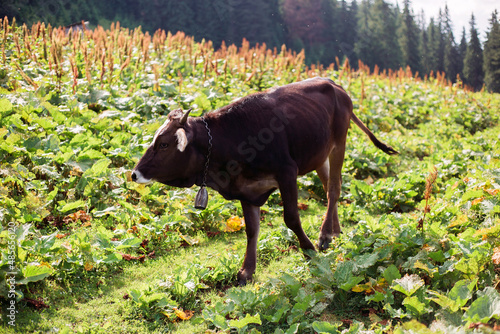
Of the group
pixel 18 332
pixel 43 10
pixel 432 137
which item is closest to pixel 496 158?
pixel 432 137

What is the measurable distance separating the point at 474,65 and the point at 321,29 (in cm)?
2205

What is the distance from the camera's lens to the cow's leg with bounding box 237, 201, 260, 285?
5199 millimetres

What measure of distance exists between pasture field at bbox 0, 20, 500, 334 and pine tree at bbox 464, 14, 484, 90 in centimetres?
4624

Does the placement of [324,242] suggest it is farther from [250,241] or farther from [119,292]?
[119,292]

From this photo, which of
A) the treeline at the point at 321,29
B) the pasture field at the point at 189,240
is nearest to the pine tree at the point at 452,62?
the treeline at the point at 321,29

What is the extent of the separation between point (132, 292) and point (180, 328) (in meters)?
0.59

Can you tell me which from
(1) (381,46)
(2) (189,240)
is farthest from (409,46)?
(2) (189,240)

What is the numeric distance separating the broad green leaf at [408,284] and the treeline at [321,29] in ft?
102

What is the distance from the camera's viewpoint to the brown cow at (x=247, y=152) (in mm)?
4812

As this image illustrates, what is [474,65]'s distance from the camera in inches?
2068

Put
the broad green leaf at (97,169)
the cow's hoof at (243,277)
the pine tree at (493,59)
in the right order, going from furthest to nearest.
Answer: the pine tree at (493,59) < the broad green leaf at (97,169) < the cow's hoof at (243,277)

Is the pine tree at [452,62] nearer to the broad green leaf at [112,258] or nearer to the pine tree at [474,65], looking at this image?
the pine tree at [474,65]

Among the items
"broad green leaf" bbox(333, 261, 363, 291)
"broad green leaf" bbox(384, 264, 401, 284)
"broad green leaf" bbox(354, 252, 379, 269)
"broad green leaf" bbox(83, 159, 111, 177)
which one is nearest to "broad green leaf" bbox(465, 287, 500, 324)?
"broad green leaf" bbox(384, 264, 401, 284)

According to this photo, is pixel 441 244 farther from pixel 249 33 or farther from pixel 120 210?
pixel 249 33
